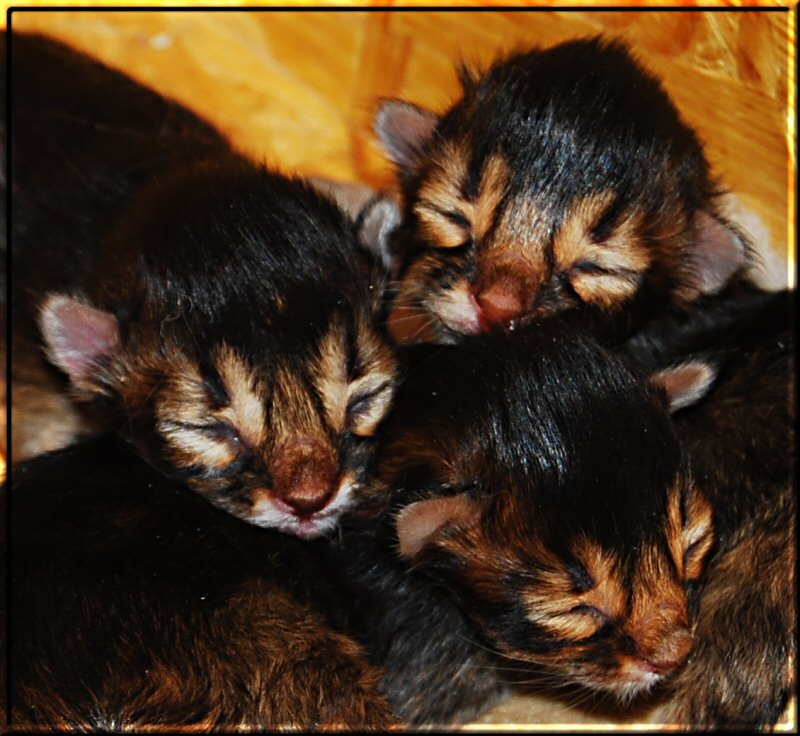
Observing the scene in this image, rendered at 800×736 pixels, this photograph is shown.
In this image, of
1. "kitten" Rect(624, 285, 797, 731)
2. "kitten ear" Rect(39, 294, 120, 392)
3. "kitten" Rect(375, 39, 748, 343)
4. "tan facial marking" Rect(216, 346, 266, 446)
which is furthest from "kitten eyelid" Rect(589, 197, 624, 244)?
→ "kitten ear" Rect(39, 294, 120, 392)

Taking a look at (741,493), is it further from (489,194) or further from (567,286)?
(489,194)

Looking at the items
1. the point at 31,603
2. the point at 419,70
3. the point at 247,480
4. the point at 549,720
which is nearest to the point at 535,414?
the point at 247,480

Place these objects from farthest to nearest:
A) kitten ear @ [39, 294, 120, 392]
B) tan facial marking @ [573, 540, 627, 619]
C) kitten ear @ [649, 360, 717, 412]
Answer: kitten ear @ [39, 294, 120, 392], kitten ear @ [649, 360, 717, 412], tan facial marking @ [573, 540, 627, 619]

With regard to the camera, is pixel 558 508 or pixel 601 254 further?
pixel 601 254

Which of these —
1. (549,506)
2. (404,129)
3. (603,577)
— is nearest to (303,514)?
(549,506)

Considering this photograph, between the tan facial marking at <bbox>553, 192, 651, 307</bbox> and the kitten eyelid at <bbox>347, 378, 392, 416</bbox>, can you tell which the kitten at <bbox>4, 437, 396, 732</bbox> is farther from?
the tan facial marking at <bbox>553, 192, 651, 307</bbox>

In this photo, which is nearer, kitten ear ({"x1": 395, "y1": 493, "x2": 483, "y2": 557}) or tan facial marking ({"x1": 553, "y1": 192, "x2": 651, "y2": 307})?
kitten ear ({"x1": 395, "y1": 493, "x2": 483, "y2": 557})

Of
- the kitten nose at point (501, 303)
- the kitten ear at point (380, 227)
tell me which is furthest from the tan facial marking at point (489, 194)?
the kitten ear at point (380, 227)

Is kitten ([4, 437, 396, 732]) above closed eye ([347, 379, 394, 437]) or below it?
below

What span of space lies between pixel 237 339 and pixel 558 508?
70 centimetres

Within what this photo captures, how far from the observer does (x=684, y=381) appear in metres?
2.49

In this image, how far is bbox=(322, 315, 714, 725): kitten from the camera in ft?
7.38

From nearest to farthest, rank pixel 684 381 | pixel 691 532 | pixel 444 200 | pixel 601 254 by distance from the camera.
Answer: pixel 691 532, pixel 684 381, pixel 601 254, pixel 444 200

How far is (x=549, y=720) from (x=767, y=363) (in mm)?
916
